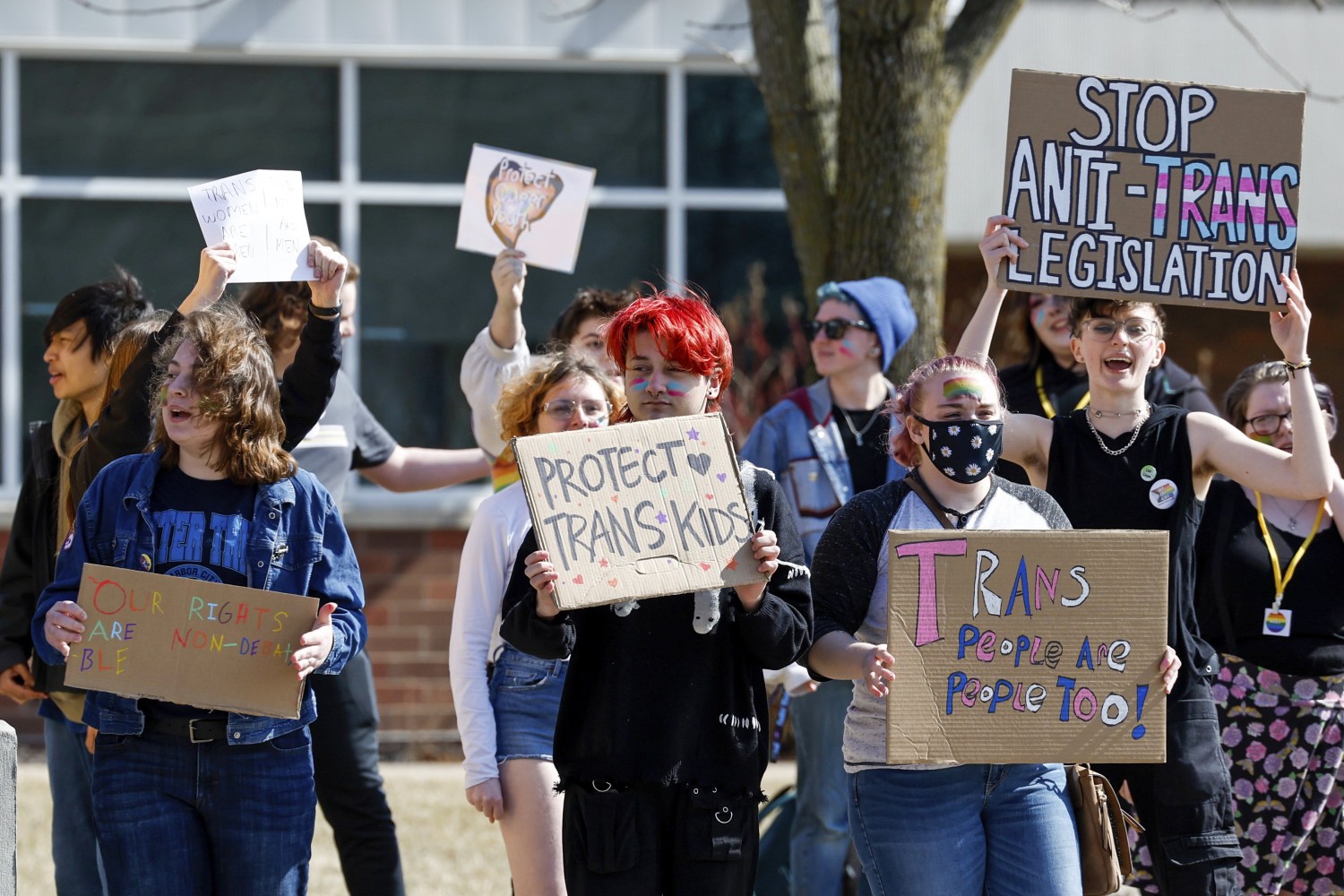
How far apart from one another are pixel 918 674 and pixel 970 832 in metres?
0.42

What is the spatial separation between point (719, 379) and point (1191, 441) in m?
1.42

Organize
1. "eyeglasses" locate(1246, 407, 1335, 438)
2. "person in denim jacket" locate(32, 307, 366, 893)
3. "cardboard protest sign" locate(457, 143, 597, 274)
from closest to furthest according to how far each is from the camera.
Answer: "person in denim jacket" locate(32, 307, 366, 893), "eyeglasses" locate(1246, 407, 1335, 438), "cardboard protest sign" locate(457, 143, 597, 274)

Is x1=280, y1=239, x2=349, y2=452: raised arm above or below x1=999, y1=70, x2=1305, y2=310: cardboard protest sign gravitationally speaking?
below

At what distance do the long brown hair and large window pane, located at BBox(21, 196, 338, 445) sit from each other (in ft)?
17.0

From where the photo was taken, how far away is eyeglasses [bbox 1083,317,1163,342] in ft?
13.8

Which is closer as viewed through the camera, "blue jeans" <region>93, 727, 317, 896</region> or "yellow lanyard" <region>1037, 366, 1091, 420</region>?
"blue jeans" <region>93, 727, 317, 896</region>

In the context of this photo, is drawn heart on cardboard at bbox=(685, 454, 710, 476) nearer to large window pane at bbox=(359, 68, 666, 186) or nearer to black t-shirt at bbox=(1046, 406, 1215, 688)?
black t-shirt at bbox=(1046, 406, 1215, 688)

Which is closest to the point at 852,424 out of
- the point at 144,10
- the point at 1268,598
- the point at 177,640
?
the point at 1268,598

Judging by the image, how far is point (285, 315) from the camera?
4891 millimetres

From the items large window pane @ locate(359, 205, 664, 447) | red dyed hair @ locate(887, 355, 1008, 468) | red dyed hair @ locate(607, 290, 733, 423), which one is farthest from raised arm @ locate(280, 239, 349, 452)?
large window pane @ locate(359, 205, 664, 447)

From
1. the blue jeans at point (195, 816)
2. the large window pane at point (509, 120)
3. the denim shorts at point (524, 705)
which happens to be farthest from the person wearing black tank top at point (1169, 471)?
the large window pane at point (509, 120)

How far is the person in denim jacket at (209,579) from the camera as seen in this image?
11.8 feet

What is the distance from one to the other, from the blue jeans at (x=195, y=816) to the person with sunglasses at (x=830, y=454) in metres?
1.86

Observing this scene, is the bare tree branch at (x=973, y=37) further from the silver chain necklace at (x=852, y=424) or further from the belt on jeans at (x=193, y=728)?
the belt on jeans at (x=193, y=728)
